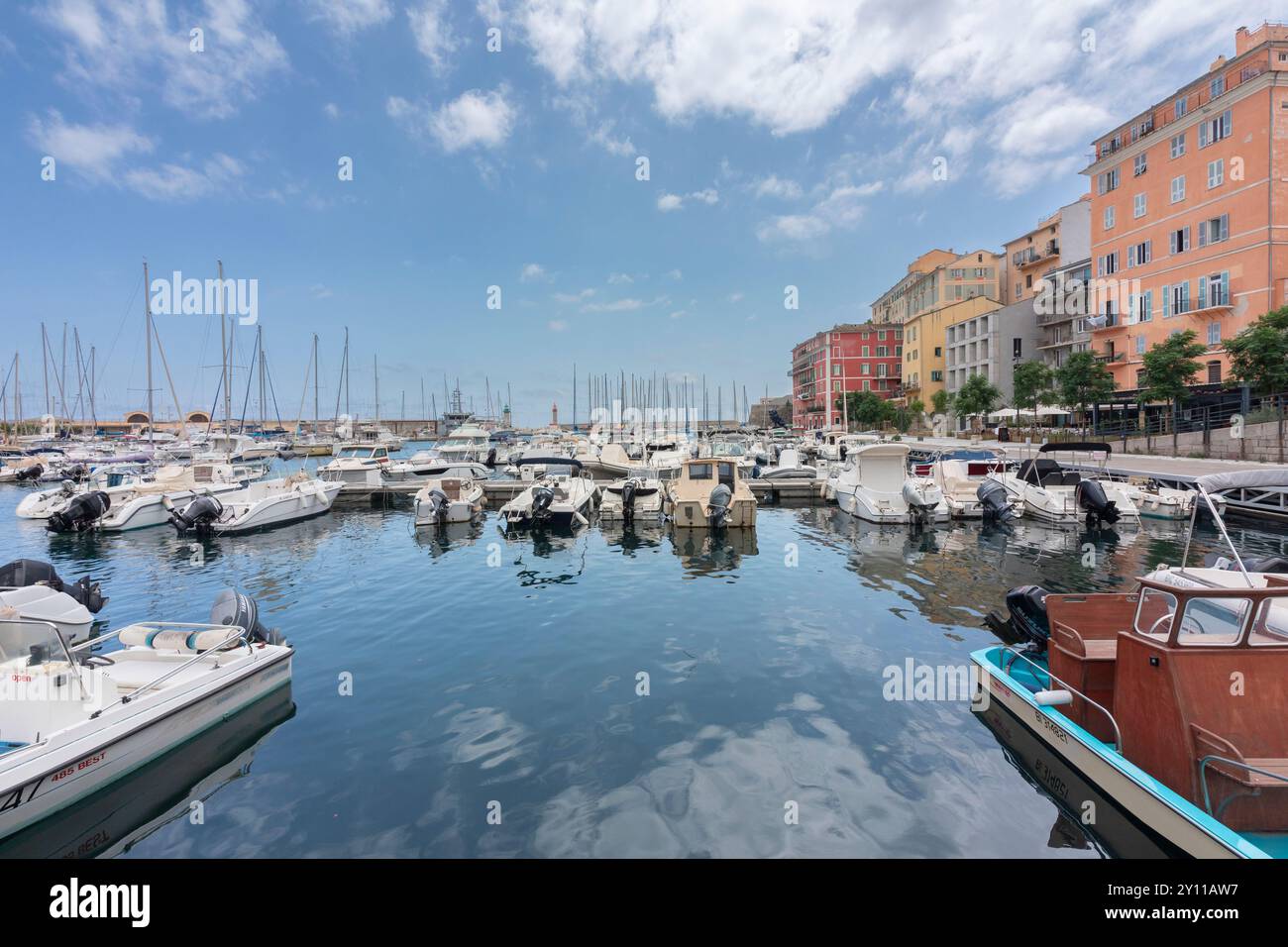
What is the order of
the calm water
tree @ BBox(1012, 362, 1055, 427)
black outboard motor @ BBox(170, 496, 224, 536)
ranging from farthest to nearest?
1. tree @ BBox(1012, 362, 1055, 427)
2. black outboard motor @ BBox(170, 496, 224, 536)
3. the calm water

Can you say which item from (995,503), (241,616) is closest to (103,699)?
(241,616)

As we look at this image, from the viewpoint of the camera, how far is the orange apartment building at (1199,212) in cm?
3425

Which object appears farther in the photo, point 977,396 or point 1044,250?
point 1044,250

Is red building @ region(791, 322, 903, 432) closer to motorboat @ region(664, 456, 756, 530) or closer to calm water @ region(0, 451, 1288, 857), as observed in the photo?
motorboat @ region(664, 456, 756, 530)

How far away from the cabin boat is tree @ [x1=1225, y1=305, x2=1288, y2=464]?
32.8m

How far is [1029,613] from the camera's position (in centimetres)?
1072

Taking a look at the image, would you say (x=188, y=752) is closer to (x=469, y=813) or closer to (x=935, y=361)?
(x=469, y=813)

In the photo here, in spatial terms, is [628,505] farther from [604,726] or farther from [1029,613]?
[604,726]

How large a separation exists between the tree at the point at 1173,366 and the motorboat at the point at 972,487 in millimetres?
12375

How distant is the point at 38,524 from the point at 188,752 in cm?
3287

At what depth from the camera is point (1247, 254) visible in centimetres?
3538

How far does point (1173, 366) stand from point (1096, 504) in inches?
704

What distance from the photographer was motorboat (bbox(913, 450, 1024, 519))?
26.3 m

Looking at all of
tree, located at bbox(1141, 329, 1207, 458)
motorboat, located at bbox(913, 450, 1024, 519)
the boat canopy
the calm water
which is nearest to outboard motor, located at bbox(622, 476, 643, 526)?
the calm water
